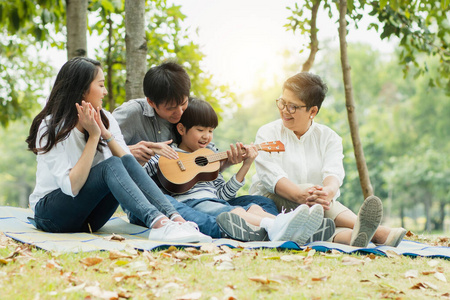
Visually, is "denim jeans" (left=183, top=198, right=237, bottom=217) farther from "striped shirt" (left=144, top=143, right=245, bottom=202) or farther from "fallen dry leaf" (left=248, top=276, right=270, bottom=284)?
"fallen dry leaf" (left=248, top=276, right=270, bottom=284)

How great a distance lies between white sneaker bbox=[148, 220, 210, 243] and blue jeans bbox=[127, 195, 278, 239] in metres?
0.36

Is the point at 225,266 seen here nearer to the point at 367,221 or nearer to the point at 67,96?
the point at 367,221

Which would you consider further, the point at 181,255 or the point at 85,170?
the point at 85,170

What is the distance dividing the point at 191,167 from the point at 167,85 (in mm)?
659

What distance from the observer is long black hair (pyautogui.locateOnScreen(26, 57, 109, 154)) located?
3320 mm

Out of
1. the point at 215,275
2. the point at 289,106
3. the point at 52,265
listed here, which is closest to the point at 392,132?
the point at 289,106

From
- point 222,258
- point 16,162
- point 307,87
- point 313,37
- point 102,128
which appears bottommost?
point 16,162

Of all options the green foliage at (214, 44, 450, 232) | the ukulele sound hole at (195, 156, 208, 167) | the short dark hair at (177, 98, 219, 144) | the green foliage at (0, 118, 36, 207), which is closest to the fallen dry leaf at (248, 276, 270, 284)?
the ukulele sound hole at (195, 156, 208, 167)

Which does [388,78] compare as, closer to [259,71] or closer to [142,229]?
[259,71]

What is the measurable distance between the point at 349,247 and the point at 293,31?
3819 millimetres

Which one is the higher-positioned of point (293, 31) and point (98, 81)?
point (293, 31)

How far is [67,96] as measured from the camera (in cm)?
340

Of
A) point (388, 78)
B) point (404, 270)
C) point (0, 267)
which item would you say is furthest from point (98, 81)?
point (388, 78)

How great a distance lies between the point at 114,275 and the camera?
2295 mm
